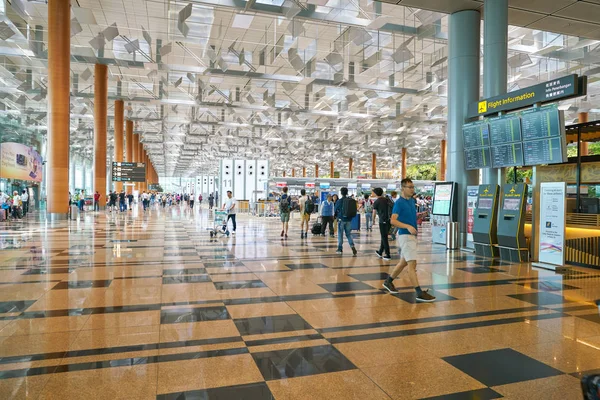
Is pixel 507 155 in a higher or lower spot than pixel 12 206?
higher

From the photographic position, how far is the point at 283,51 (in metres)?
21.1

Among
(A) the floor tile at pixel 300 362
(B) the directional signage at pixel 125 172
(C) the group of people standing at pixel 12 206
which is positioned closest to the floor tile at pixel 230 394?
(A) the floor tile at pixel 300 362

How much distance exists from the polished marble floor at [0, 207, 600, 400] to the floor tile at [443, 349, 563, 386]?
0.6 inches

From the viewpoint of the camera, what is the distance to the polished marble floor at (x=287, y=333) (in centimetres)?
332

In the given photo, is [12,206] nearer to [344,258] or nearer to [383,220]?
[344,258]

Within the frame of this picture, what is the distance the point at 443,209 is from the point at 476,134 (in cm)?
241

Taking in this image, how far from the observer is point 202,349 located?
4.04 meters

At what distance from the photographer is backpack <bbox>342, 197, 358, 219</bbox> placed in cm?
1094

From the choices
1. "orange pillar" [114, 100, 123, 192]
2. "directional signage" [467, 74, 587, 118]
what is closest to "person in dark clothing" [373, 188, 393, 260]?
"directional signage" [467, 74, 587, 118]

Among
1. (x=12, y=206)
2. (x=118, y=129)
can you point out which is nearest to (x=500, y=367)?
(x=12, y=206)

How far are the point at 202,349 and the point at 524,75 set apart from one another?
1025 inches

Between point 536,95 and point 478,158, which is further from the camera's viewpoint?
point 478,158

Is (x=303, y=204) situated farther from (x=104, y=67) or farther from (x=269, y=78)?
(x=104, y=67)

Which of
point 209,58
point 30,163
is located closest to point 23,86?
point 30,163
